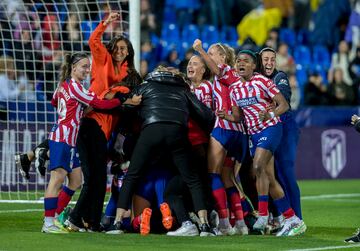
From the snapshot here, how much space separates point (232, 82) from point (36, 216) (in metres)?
3.19

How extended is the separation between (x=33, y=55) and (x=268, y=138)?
5.56 metres

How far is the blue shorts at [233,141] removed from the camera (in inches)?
440

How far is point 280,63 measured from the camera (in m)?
22.2

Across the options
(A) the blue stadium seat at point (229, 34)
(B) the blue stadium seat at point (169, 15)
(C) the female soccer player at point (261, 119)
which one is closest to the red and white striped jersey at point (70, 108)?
(C) the female soccer player at point (261, 119)

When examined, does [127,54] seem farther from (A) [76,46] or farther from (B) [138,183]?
(A) [76,46]

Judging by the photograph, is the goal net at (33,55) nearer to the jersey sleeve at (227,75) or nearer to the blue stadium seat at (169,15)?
the jersey sleeve at (227,75)

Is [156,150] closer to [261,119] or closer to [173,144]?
[173,144]

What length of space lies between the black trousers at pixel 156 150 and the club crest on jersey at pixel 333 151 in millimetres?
9428

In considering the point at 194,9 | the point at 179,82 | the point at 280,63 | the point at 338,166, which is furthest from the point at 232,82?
the point at 194,9

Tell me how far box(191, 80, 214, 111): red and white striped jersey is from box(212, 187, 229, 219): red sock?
0.93 meters

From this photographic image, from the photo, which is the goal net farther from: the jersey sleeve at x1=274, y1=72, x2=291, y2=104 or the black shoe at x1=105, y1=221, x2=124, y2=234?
the black shoe at x1=105, y1=221, x2=124, y2=234

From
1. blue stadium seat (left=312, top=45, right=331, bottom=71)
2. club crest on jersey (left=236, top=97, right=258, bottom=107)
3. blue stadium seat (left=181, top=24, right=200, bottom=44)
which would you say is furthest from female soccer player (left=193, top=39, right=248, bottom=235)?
blue stadium seat (left=312, top=45, right=331, bottom=71)

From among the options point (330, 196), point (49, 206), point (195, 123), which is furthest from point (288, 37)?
point (49, 206)

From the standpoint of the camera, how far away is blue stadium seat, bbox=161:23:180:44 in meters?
22.9
